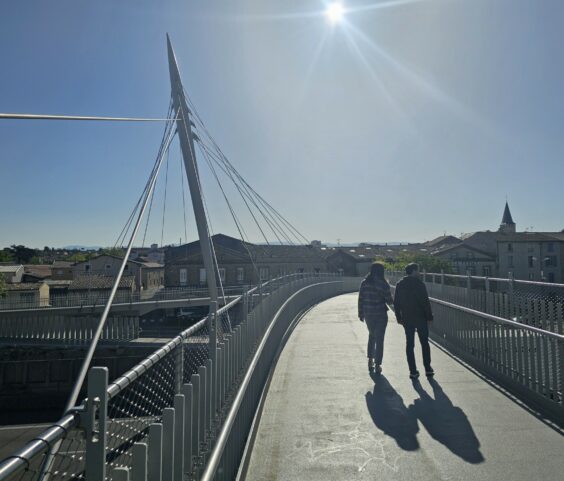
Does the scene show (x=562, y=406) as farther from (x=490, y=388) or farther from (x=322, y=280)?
(x=322, y=280)

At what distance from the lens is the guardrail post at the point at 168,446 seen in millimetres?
2430

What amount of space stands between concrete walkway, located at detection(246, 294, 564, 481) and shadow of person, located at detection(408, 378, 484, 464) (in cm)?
1

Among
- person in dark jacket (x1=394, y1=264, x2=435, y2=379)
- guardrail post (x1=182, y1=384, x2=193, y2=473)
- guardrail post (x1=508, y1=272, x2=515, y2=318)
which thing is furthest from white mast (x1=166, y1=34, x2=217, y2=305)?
guardrail post (x1=182, y1=384, x2=193, y2=473)

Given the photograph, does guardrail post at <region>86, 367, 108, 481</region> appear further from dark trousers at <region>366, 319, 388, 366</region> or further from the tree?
the tree

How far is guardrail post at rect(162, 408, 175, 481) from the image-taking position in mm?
2430

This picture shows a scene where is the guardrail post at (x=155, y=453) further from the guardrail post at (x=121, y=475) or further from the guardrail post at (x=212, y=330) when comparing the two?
the guardrail post at (x=212, y=330)

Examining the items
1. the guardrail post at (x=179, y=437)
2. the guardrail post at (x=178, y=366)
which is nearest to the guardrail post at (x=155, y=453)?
the guardrail post at (x=179, y=437)

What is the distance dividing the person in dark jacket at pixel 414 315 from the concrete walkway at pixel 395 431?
0.30 meters

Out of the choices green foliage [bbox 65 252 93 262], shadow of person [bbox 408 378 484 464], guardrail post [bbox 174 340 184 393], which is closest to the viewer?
guardrail post [bbox 174 340 184 393]

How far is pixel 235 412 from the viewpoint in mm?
4352

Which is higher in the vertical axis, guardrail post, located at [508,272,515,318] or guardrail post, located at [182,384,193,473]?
guardrail post, located at [508,272,515,318]

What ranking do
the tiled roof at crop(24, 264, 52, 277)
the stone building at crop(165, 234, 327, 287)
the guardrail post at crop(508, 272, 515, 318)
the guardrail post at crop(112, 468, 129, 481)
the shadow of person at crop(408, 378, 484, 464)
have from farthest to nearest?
the tiled roof at crop(24, 264, 52, 277)
the stone building at crop(165, 234, 327, 287)
the guardrail post at crop(508, 272, 515, 318)
the shadow of person at crop(408, 378, 484, 464)
the guardrail post at crop(112, 468, 129, 481)

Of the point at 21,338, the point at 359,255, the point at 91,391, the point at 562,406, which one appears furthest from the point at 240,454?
the point at 359,255

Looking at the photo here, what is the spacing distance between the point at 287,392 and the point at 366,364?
2.16 meters
